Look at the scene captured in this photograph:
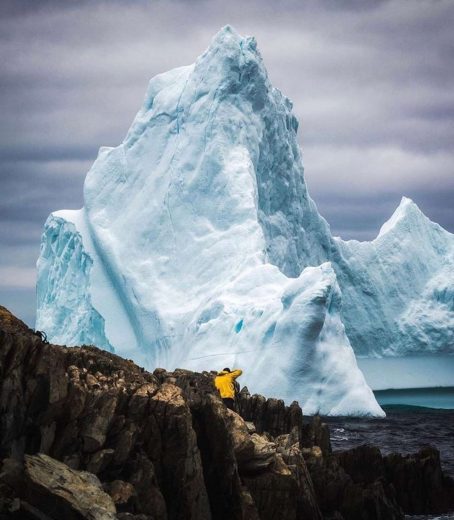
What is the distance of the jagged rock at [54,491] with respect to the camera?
335 inches

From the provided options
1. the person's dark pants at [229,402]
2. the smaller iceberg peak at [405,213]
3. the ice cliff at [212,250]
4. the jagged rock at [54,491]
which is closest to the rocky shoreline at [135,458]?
the jagged rock at [54,491]

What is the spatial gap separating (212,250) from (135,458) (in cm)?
1847

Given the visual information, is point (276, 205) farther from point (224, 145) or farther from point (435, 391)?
point (435, 391)

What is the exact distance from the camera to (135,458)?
1044 cm

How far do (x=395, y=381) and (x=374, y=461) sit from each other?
18341 millimetres

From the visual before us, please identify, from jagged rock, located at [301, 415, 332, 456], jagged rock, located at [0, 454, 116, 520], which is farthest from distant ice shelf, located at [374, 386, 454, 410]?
jagged rock, located at [0, 454, 116, 520]

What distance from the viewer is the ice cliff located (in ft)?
84.0

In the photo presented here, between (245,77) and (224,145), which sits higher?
(245,77)

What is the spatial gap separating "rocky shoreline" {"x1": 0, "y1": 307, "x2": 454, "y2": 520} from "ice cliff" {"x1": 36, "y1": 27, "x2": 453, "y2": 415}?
11686 millimetres

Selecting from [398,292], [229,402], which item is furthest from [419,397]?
[229,402]

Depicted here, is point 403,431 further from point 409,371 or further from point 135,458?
point 135,458

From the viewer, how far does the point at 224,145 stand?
1173 inches

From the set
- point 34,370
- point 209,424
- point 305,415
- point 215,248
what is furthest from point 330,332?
point 34,370

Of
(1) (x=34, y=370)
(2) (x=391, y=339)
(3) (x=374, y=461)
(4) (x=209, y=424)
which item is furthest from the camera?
(2) (x=391, y=339)
